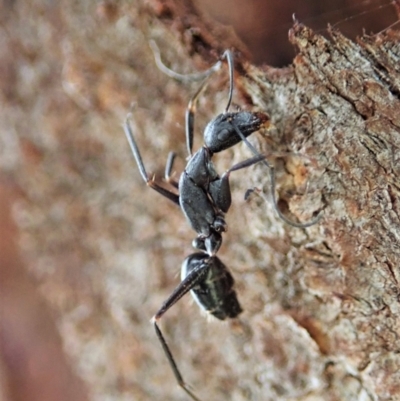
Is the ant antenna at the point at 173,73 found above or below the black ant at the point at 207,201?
above

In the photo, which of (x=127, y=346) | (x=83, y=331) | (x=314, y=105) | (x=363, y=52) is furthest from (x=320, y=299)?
(x=83, y=331)

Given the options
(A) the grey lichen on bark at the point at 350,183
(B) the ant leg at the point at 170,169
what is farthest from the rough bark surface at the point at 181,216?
(B) the ant leg at the point at 170,169

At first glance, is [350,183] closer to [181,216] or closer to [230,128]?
[230,128]

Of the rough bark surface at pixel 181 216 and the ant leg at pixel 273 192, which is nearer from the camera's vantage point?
the rough bark surface at pixel 181 216

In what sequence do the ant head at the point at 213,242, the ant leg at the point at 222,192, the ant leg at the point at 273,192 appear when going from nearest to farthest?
1. the ant leg at the point at 273,192
2. the ant leg at the point at 222,192
3. the ant head at the point at 213,242

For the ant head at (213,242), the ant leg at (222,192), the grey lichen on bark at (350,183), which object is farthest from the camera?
the ant head at (213,242)

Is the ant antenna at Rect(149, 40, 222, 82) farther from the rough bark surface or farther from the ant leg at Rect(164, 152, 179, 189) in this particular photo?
the ant leg at Rect(164, 152, 179, 189)

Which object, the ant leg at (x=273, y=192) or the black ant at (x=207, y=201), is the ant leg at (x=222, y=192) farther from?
the ant leg at (x=273, y=192)
